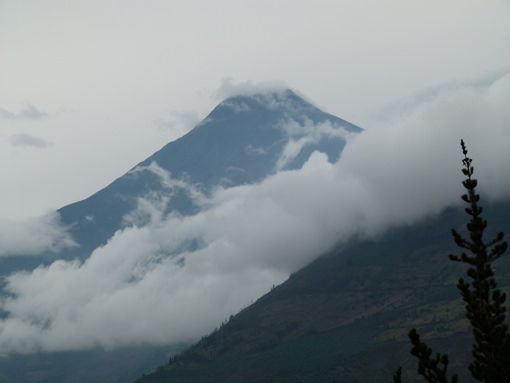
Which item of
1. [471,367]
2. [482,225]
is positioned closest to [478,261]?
[482,225]

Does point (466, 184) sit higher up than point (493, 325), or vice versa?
point (466, 184)

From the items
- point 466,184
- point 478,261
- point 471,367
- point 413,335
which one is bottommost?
point 471,367

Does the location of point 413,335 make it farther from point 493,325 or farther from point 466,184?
point 466,184

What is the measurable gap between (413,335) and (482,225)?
15.2 m

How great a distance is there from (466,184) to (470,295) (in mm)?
11119

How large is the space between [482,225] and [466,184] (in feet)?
13.6

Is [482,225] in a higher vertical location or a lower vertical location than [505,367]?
higher

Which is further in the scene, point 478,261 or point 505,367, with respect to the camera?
point 478,261

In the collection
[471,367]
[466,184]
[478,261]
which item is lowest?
[471,367]

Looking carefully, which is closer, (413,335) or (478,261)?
(413,335)

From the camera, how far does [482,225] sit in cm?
6012

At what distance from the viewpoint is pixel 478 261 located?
192 ft

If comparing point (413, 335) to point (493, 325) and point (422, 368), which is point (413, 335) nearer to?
point (422, 368)

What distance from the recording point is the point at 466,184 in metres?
59.7
